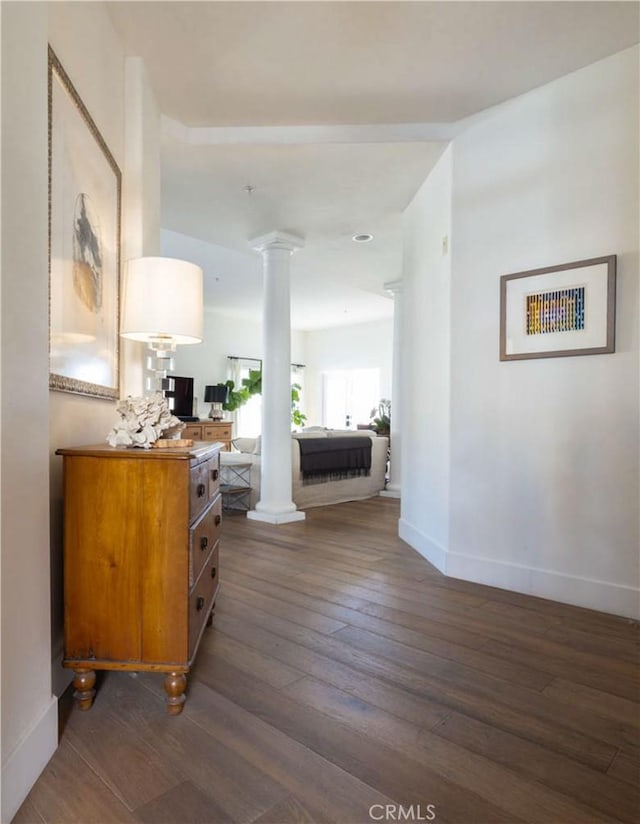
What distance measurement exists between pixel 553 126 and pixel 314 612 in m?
2.77

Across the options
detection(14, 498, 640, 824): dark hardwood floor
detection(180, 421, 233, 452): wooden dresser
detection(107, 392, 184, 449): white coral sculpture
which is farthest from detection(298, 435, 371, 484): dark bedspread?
detection(107, 392, 184, 449): white coral sculpture

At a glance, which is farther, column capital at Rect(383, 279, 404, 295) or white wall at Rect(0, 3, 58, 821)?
column capital at Rect(383, 279, 404, 295)

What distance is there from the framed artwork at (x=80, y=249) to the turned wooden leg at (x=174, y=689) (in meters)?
0.98

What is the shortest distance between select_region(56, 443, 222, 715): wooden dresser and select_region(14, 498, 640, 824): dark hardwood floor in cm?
20

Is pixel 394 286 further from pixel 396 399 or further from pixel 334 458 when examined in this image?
pixel 334 458

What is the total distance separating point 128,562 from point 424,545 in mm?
2311

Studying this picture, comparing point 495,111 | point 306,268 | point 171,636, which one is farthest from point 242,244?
point 171,636

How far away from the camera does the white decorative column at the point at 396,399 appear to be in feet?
18.6

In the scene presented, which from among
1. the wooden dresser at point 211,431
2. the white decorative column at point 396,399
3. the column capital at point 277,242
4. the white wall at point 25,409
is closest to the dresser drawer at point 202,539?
the white wall at point 25,409

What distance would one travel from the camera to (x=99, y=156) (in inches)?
76.0

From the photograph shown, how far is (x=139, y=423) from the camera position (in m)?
1.65

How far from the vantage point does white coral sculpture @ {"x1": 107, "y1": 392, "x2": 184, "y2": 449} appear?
64.4 inches

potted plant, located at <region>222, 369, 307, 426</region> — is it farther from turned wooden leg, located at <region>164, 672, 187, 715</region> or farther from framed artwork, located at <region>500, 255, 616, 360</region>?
turned wooden leg, located at <region>164, 672, 187, 715</region>

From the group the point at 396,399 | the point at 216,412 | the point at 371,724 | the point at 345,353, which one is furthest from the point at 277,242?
the point at 345,353
